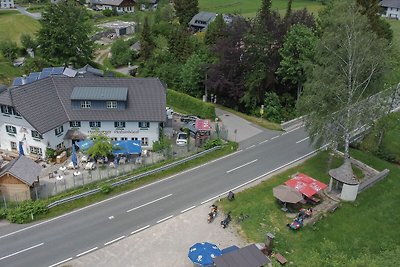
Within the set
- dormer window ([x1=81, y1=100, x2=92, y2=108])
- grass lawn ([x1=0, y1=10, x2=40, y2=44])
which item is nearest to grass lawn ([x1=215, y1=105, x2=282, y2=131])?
dormer window ([x1=81, y1=100, x2=92, y2=108])

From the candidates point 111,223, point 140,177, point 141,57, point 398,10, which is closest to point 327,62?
point 140,177

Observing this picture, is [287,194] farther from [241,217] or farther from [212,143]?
[212,143]

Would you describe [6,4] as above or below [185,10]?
below

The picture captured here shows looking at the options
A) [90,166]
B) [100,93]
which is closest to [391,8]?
[100,93]

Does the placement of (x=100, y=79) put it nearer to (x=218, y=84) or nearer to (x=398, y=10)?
(x=218, y=84)

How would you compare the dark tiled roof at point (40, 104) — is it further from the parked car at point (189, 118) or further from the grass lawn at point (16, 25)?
the grass lawn at point (16, 25)

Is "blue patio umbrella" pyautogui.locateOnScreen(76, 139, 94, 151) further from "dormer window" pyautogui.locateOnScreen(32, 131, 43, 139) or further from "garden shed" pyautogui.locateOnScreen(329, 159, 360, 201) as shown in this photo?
"garden shed" pyautogui.locateOnScreen(329, 159, 360, 201)

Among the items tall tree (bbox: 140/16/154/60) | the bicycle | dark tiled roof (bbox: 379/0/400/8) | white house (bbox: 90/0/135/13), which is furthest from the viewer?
white house (bbox: 90/0/135/13)
